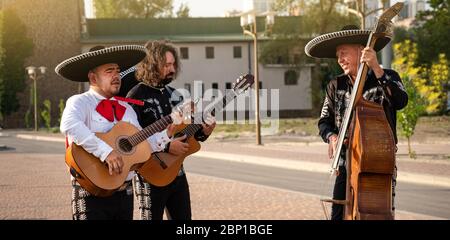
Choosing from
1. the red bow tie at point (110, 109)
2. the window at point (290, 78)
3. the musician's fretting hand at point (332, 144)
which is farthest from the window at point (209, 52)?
the red bow tie at point (110, 109)

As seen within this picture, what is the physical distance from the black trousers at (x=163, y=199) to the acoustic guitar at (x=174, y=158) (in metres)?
0.07

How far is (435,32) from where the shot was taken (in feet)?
115

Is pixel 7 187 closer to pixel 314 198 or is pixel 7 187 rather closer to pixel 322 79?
pixel 314 198

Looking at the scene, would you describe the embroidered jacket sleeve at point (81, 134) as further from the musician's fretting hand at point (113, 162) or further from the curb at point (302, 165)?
the curb at point (302, 165)

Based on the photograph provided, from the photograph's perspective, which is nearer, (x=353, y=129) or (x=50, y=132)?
(x=353, y=129)

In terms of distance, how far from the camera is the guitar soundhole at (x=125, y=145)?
4590mm

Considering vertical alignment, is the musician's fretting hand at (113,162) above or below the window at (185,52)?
above

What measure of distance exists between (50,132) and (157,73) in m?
38.4

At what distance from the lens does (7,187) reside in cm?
1373

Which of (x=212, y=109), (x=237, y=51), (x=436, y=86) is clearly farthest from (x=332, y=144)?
(x=237, y=51)

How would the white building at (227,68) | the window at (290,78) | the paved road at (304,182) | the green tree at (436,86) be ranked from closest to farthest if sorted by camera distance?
the paved road at (304,182)
the green tree at (436,86)
the window at (290,78)
the white building at (227,68)
